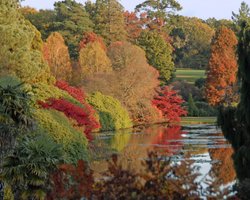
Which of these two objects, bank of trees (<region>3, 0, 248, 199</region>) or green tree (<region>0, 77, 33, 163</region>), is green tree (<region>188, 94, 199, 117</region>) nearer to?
bank of trees (<region>3, 0, 248, 199</region>)

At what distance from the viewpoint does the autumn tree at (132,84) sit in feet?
174

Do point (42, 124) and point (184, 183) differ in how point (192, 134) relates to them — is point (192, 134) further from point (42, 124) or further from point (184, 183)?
point (184, 183)

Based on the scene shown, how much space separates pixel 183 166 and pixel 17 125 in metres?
7.55

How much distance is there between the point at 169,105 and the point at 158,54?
1347 cm

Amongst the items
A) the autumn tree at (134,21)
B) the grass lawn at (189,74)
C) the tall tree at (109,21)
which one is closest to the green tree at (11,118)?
the tall tree at (109,21)

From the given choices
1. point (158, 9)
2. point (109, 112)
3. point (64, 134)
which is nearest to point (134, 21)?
point (158, 9)

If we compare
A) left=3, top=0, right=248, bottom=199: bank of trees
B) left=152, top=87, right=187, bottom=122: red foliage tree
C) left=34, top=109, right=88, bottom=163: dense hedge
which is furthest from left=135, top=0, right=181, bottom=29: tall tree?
left=34, top=109, right=88, bottom=163: dense hedge

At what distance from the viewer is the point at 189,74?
89.8 m

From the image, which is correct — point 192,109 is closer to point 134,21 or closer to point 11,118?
point 134,21

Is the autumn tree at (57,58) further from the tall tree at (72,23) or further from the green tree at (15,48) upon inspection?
the green tree at (15,48)

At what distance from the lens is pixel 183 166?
7.27 meters

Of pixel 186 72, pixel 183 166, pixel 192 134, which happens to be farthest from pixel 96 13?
pixel 183 166

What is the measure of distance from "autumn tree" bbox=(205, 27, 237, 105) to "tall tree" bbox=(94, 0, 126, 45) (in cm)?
1225

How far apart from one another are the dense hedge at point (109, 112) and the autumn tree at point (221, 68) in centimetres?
1908
